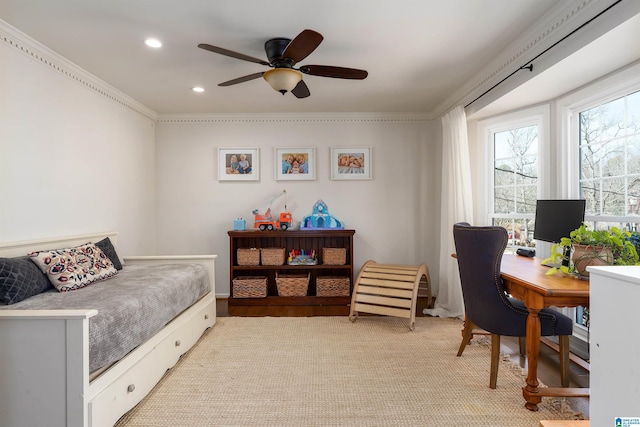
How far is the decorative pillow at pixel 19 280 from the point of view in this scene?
1951mm

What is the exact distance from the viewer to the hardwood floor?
2154 mm

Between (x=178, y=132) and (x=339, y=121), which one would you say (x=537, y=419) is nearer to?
(x=339, y=121)

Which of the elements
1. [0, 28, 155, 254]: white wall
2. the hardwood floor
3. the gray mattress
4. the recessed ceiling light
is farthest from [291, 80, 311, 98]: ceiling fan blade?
the hardwood floor

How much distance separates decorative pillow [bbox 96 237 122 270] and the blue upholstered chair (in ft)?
9.87

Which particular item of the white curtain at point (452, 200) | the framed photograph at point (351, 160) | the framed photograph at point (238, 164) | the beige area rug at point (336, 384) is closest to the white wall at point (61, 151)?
the framed photograph at point (238, 164)

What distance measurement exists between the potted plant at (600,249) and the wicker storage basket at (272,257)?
9.21 ft

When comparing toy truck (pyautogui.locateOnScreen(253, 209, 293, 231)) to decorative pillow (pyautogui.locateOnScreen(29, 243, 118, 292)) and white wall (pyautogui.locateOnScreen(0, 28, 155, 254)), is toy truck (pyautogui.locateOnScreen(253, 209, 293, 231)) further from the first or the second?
decorative pillow (pyautogui.locateOnScreen(29, 243, 118, 292))

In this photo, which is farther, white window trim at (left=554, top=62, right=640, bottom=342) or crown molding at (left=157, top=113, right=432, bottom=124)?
crown molding at (left=157, top=113, right=432, bottom=124)

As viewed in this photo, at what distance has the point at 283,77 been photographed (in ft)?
7.61

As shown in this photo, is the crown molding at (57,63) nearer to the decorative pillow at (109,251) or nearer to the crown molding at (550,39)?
the decorative pillow at (109,251)

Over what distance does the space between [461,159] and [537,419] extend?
2.37 m

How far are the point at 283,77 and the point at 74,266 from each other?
209cm

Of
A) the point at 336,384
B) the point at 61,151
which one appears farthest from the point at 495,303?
the point at 61,151

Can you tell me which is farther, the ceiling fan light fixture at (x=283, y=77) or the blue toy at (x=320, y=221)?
the blue toy at (x=320, y=221)
